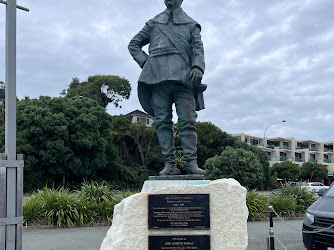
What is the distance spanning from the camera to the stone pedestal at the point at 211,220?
4602mm

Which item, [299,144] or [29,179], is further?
[299,144]

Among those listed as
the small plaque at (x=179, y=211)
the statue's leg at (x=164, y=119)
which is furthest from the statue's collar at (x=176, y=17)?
the small plaque at (x=179, y=211)

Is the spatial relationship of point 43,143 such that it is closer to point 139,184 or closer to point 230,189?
point 139,184

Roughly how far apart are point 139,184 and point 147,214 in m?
27.4

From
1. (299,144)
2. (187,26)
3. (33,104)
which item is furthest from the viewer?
(299,144)

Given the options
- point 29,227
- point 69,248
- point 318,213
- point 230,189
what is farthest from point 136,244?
point 29,227

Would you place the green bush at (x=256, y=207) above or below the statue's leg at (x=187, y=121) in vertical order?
below

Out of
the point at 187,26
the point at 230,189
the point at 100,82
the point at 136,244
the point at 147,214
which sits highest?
the point at 100,82

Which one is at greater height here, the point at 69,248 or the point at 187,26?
the point at 187,26

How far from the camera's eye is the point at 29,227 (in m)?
9.09

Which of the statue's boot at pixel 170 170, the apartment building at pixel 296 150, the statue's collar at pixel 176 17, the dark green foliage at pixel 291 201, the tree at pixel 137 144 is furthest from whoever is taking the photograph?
the apartment building at pixel 296 150

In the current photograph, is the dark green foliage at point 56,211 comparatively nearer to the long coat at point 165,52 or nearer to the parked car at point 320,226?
the long coat at point 165,52

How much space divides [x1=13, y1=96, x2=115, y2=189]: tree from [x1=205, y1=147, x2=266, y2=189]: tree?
8696 millimetres

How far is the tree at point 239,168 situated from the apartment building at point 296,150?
118 ft
